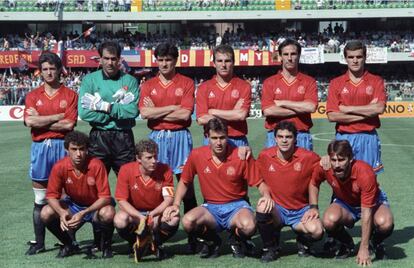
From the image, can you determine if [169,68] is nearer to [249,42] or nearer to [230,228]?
[230,228]

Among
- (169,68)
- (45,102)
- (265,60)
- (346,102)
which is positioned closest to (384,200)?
(346,102)

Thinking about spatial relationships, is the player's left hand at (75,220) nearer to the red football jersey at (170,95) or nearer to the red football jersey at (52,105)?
the red football jersey at (52,105)

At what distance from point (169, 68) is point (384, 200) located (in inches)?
104

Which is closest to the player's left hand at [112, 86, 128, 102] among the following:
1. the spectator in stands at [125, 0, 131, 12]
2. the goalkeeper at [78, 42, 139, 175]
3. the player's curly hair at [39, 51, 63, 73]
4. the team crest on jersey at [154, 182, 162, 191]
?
the goalkeeper at [78, 42, 139, 175]

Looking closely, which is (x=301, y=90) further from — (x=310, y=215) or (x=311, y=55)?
(x=311, y=55)

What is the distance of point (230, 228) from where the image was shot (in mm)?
7184

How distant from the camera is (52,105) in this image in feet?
24.7

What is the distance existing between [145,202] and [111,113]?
1.03 meters

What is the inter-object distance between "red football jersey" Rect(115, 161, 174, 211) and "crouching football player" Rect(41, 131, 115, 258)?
0.52 feet

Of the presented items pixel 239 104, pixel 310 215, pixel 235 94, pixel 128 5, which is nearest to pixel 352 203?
pixel 310 215

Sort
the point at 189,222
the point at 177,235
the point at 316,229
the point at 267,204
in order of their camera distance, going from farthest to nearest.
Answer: the point at 177,235
the point at 189,222
the point at 316,229
the point at 267,204

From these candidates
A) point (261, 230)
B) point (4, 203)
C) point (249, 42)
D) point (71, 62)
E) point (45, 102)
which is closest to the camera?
point (261, 230)

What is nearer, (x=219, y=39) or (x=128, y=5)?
(x=219, y=39)

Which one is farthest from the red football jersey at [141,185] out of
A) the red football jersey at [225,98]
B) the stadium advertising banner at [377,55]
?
the stadium advertising banner at [377,55]
